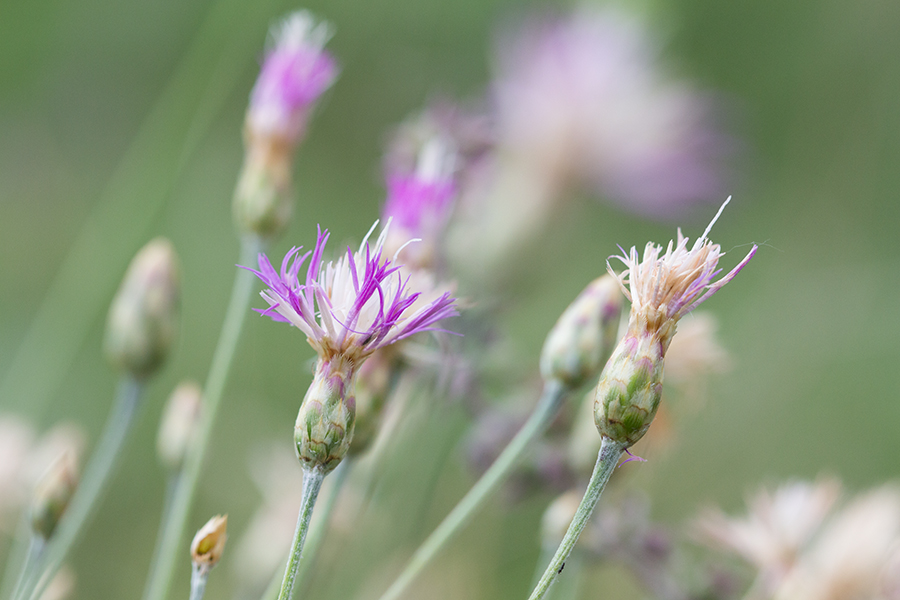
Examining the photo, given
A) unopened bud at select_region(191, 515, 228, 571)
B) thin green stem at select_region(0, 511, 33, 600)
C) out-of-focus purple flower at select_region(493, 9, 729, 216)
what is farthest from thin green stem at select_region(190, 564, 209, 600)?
out-of-focus purple flower at select_region(493, 9, 729, 216)

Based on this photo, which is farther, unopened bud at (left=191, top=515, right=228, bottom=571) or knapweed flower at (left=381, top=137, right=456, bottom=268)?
knapweed flower at (left=381, top=137, right=456, bottom=268)

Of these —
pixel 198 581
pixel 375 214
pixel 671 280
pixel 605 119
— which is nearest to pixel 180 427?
pixel 198 581

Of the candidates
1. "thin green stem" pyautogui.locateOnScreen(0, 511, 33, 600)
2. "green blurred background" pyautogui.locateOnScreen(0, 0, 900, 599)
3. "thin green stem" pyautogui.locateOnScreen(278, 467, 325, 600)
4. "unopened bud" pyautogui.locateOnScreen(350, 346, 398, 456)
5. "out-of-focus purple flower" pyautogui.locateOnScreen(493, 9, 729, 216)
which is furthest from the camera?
"out-of-focus purple flower" pyautogui.locateOnScreen(493, 9, 729, 216)

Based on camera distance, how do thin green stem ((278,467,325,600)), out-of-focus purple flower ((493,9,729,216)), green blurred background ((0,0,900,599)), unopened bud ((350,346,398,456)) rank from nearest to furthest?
thin green stem ((278,467,325,600))
unopened bud ((350,346,398,456))
green blurred background ((0,0,900,599))
out-of-focus purple flower ((493,9,729,216))

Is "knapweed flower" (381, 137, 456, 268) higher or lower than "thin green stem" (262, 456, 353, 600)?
higher

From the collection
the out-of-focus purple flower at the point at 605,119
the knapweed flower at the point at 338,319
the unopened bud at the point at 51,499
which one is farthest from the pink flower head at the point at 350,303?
the out-of-focus purple flower at the point at 605,119

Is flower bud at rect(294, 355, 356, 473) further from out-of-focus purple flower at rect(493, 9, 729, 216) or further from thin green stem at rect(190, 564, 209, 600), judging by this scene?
out-of-focus purple flower at rect(493, 9, 729, 216)

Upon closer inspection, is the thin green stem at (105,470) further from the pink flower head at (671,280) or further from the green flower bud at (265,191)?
the pink flower head at (671,280)
